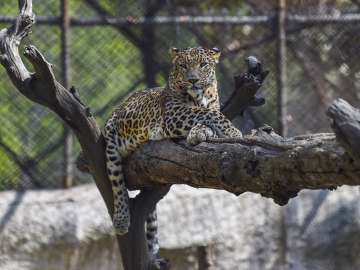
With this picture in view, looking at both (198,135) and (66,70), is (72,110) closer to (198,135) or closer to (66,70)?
(198,135)

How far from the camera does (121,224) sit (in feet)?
A: 20.9

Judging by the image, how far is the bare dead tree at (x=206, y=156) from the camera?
A: 13.7ft

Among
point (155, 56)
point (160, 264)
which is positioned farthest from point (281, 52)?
point (160, 264)

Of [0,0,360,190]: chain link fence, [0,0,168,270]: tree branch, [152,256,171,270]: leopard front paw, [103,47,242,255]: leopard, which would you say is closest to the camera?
[0,0,168,270]: tree branch

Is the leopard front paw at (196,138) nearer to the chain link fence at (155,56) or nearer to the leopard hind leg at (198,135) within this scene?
the leopard hind leg at (198,135)

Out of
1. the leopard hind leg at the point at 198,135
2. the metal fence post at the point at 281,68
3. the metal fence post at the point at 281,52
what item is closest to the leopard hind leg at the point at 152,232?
the leopard hind leg at the point at 198,135

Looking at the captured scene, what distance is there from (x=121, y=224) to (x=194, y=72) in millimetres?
1237

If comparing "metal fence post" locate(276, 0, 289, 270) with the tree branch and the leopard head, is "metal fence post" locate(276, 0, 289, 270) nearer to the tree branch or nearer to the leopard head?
the leopard head

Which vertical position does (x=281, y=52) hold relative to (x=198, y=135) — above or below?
above

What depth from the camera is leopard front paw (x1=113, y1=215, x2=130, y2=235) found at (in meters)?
6.38

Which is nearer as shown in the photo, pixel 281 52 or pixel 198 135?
pixel 198 135

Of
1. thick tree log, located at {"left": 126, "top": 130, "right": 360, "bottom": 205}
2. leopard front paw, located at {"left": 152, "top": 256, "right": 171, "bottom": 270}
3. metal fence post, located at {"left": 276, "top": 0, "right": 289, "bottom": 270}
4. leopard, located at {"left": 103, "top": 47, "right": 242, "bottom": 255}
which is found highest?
metal fence post, located at {"left": 276, "top": 0, "right": 289, "bottom": 270}

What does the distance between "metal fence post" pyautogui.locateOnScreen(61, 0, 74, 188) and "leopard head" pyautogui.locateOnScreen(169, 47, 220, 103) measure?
7.07 feet

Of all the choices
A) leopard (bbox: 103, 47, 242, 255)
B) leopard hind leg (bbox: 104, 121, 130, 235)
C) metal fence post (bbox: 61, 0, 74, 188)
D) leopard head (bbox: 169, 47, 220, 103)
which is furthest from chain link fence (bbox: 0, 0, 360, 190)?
leopard hind leg (bbox: 104, 121, 130, 235)
